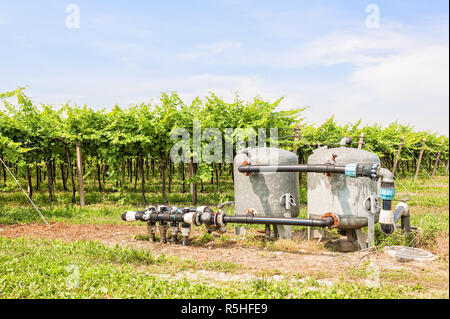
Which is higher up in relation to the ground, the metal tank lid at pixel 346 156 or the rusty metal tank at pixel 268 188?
the metal tank lid at pixel 346 156

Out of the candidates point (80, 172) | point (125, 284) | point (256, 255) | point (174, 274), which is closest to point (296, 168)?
point (256, 255)

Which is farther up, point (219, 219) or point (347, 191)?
point (347, 191)

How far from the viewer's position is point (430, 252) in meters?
6.33

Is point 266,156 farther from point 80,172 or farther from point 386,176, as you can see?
point 80,172

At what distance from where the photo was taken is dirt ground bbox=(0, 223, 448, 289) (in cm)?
561

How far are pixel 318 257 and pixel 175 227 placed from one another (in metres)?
2.94

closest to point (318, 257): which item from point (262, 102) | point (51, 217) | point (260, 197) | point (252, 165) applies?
point (260, 197)

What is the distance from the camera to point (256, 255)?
6.60m

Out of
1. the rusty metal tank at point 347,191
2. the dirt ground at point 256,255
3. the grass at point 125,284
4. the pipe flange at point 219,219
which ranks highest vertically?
the rusty metal tank at point 347,191

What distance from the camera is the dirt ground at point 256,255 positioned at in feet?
18.4

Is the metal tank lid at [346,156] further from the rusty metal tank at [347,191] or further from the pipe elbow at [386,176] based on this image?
the pipe elbow at [386,176]

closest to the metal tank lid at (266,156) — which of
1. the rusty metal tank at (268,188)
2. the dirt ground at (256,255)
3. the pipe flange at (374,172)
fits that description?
the rusty metal tank at (268,188)

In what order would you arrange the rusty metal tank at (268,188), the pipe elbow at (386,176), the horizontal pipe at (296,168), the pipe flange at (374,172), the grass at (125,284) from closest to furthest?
the grass at (125,284) < the pipe elbow at (386,176) < the pipe flange at (374,172) < the horizontal pipe at (296,168) < the rusty metal tank at (268,188)

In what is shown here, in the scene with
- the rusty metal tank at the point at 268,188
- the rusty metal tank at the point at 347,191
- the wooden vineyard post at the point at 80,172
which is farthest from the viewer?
the wooden vineyard post at the point at 80,172
